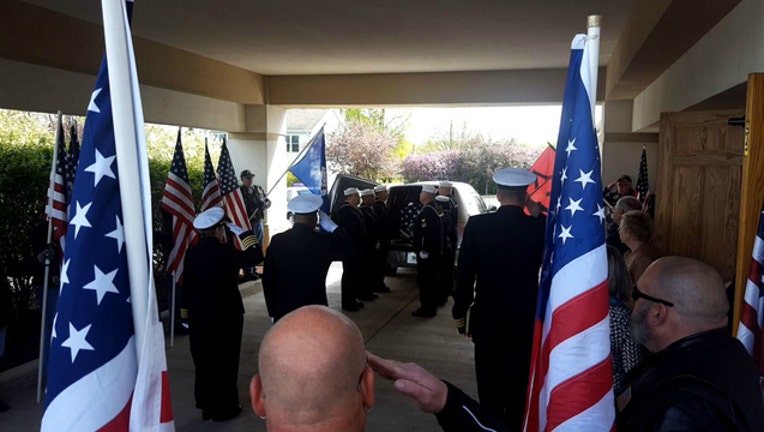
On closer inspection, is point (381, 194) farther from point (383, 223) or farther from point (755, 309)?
point (755, 309)

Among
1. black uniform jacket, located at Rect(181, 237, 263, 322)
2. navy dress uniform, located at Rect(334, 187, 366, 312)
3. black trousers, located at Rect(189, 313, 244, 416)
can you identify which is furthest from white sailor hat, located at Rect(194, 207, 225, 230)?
navy dress uniform, located at Rect(334, 187, 366, 312)

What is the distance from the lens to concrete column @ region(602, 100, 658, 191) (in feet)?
43.1

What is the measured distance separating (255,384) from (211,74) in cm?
1157

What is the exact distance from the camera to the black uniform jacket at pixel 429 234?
934cm

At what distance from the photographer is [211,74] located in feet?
39.8

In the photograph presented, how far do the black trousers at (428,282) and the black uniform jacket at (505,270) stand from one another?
433cm

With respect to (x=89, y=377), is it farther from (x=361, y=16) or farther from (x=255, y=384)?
(x=361, y=16)

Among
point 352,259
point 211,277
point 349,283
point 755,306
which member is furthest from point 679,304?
point 349,283

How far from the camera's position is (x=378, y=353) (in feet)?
24.3

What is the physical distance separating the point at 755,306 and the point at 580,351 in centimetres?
Result: 161

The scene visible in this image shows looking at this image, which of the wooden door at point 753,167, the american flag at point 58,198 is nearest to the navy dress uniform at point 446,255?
the american flag at point 58,198

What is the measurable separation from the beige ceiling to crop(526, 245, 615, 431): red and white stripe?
561cm

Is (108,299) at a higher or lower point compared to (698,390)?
higher

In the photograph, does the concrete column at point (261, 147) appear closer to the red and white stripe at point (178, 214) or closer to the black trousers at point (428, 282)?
the black trousers at point (428, 282)
